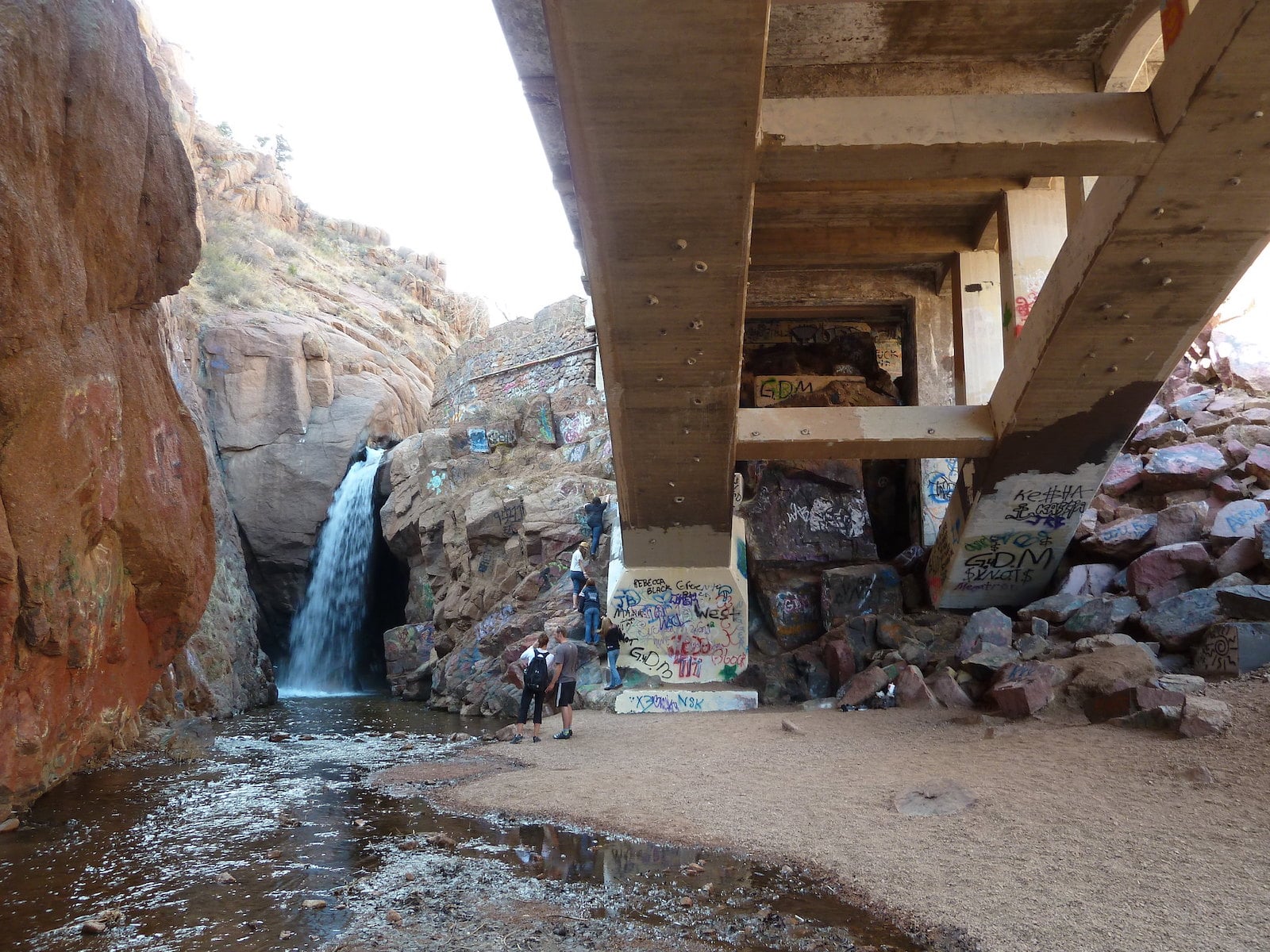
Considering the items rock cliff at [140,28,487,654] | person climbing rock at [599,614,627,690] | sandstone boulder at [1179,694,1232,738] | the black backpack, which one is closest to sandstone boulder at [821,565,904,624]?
person climbing rock at [599,614,627,690]

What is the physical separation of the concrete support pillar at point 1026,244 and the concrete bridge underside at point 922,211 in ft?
0.09

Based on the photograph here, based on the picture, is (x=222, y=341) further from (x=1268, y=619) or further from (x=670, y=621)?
(x=1268, y=619)

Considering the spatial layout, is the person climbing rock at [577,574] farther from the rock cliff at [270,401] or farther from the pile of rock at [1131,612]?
the rock cliff at [270,401]

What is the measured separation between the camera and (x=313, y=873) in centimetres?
415

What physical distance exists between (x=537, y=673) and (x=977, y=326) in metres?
6.78

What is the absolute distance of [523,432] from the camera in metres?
18.1

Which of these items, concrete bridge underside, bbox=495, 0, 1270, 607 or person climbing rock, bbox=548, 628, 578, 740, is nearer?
concrete bridge underside, bbox=495, 0, 1270, 607

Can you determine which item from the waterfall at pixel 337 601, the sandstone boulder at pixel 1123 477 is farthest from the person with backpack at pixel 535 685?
the waterfall at pixel 337 601

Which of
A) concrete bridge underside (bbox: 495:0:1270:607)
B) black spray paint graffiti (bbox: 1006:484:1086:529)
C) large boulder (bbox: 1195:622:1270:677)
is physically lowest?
large boulder (bbox: 1195:622:1270:677)

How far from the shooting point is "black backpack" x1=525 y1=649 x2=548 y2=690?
8.56 metres

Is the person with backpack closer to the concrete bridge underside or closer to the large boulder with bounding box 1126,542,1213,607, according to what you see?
the concrete bridge underside

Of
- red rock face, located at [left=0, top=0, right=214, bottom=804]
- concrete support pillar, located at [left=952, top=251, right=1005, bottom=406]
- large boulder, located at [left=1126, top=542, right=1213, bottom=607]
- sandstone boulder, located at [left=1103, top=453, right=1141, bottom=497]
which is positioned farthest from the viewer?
concrete support pillar, located at [left=952, top=251, right=1005, bottom=406]

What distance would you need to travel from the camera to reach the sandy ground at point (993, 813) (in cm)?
345

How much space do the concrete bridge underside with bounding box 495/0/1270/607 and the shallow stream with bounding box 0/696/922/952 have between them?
409 centimetres
